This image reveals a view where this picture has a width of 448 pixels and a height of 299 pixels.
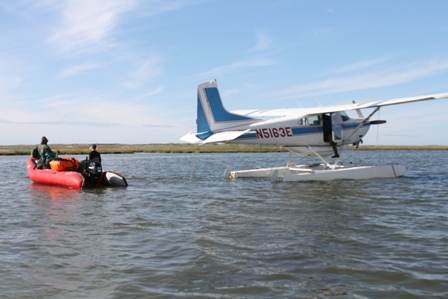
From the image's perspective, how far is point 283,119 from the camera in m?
17.9

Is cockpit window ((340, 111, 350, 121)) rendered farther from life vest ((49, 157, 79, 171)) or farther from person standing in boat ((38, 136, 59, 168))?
person standing in boat ((38, 136, 59, 168))

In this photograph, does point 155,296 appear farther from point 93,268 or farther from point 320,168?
point 320,168

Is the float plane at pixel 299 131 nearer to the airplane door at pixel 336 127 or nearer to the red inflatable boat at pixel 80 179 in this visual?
the airplane door at pixel 336 127

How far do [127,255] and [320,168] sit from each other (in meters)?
13.8

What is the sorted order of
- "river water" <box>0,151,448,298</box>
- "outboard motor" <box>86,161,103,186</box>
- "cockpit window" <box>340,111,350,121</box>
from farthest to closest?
"cockpit window" <box>340,111,350,121</box>
"outboard motor" <box>86,161,103,186</box>
"river water" <box>0,151,448,298</box>

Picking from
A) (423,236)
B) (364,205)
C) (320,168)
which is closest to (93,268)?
(423,236)

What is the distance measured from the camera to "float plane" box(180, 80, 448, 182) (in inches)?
685

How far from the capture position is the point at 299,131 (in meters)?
18.1

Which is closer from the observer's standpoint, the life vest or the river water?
the river water

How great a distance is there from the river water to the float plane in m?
3.93

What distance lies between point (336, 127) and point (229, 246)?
12330 mm

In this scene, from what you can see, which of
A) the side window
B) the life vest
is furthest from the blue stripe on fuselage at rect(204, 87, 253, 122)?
the life vest

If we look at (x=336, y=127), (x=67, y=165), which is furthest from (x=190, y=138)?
(x=336, y=127)

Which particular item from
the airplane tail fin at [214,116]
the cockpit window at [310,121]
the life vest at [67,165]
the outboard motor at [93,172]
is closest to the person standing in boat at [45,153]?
the life vest at [67,165]
